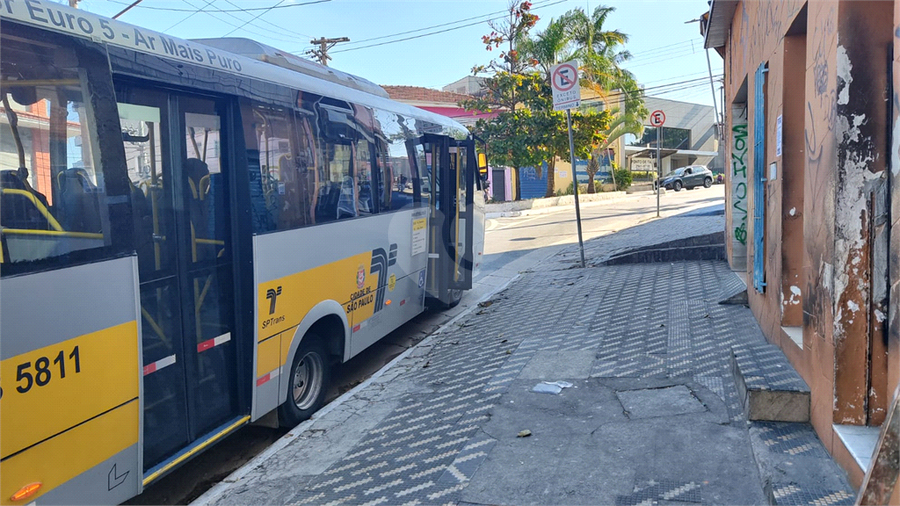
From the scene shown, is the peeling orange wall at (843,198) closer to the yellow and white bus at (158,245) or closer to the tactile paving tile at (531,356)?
the tactile paving tile at (531,356)

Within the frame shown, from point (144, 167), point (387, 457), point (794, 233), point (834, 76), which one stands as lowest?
point (387, 457)

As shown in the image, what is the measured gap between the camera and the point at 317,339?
5.96m

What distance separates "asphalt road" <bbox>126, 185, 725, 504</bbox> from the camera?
4918 mm

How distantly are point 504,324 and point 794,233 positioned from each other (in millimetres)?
3798

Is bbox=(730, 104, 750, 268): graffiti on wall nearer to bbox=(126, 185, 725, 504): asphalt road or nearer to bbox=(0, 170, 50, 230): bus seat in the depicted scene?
bbox=(126, 185, 725, 504): asphalt road

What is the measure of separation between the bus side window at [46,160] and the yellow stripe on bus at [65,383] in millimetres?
492

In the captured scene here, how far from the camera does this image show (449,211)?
9.45 metres

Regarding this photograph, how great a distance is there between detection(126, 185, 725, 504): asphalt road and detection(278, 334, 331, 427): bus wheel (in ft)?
0.88

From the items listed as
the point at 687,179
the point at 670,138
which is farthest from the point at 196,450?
the point at 670,138

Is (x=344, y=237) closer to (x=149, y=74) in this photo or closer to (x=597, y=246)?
(x=149, y=74)

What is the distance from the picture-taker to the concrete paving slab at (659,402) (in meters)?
4.76

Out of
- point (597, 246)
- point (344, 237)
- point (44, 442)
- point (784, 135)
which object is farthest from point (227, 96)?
point (597, 246)

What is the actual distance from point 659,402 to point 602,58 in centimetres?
2551

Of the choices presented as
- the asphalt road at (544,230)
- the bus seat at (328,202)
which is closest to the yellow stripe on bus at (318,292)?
the bus seat at (328,202)
